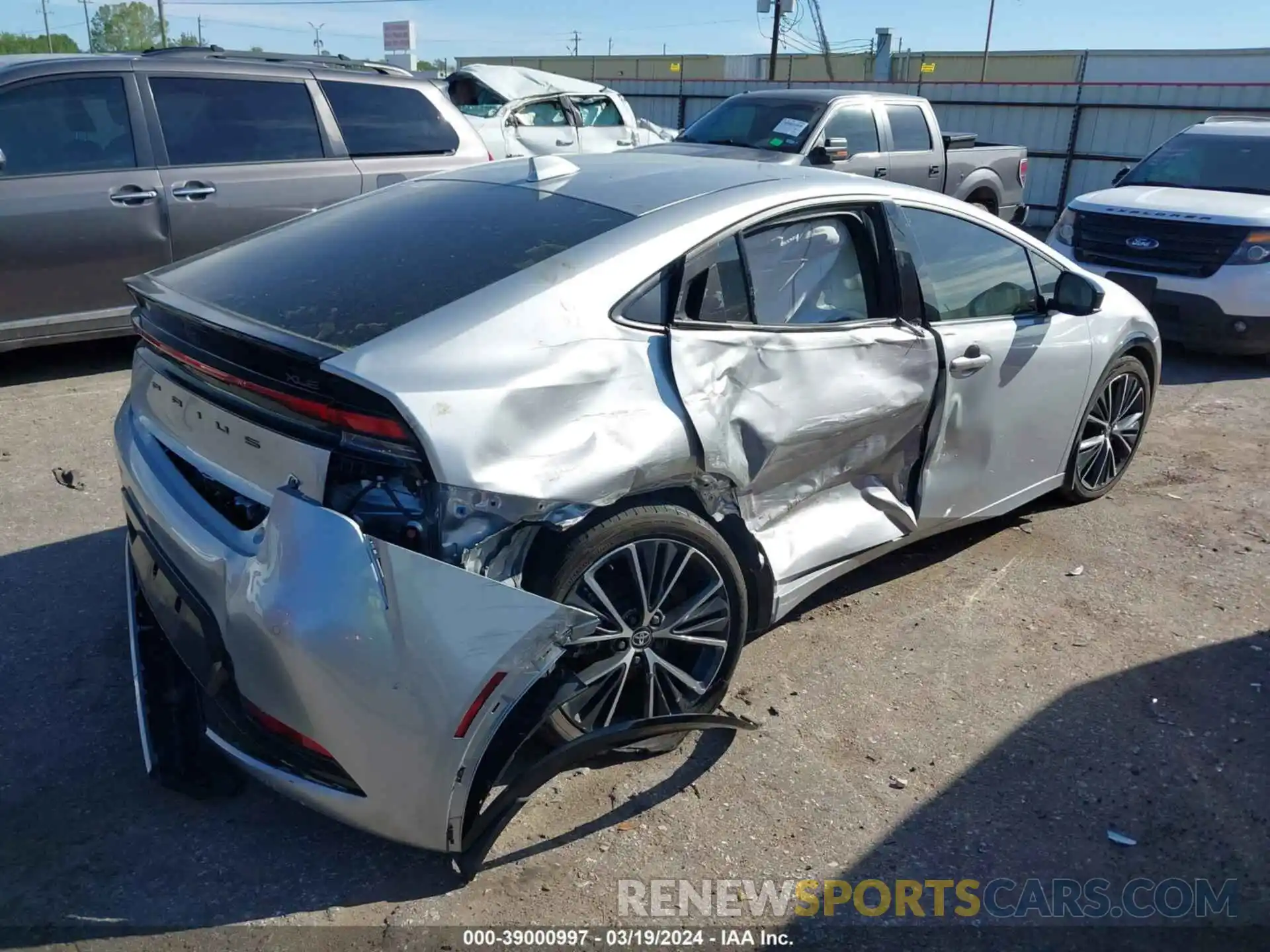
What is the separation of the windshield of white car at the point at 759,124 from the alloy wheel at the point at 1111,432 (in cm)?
556

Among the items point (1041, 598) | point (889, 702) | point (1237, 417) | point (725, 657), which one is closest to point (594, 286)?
point (725, 657)

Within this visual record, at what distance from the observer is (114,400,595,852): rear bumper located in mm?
2309

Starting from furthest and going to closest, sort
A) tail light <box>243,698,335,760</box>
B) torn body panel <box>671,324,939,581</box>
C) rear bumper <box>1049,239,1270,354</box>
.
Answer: rear bumper <box>1049,239,1270,354</box> < torn body panel <box>671,324,939,581</box> < tail light <box>243,698,335,760</box>

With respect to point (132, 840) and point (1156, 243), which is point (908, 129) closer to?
point (1156, 243)

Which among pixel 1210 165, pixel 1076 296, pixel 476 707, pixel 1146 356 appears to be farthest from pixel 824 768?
pixel 1210 165

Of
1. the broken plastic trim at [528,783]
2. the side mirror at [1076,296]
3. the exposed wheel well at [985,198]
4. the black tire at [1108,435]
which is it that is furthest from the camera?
the exposed wheel well at [985,198]

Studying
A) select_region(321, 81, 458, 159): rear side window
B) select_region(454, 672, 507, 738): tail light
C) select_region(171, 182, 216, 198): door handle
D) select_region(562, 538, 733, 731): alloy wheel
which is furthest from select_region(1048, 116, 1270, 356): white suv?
select_region(454, 672, 507, 738): tail light

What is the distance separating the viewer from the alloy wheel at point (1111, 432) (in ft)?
16.1

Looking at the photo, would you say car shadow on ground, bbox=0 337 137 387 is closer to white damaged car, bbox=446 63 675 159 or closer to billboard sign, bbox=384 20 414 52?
white damaged car, bbox=446 63 675 159

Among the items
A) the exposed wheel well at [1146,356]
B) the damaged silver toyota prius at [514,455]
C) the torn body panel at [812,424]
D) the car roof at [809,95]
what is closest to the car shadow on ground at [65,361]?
the damaged silver toyota prius at [514,455]

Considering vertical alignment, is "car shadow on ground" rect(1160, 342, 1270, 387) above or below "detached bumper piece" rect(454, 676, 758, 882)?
below

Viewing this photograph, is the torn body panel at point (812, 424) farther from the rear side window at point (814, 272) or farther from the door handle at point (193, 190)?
the door handle at point (193, 190)

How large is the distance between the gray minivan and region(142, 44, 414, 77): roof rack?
0.02m

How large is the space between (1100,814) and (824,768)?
2.58 feet
